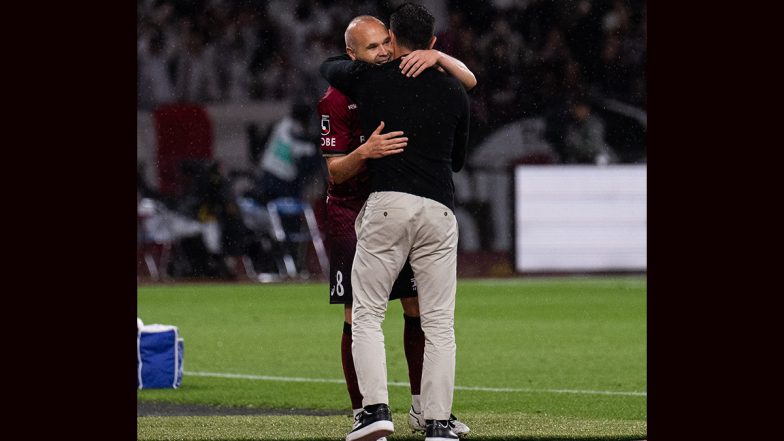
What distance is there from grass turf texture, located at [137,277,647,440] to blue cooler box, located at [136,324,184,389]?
0.44 feet

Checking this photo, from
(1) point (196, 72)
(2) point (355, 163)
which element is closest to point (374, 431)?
(2) point (355, 163)

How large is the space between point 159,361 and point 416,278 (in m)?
4.34

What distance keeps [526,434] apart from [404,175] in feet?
5.60

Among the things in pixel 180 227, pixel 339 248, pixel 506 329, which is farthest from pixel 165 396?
pixel 180 227

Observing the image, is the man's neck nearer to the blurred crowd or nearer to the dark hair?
the dark hair

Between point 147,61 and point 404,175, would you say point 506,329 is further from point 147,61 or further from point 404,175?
point 147,61

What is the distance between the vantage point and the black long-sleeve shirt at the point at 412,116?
21.6 feet

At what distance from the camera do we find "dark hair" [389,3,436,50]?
657 centimetres

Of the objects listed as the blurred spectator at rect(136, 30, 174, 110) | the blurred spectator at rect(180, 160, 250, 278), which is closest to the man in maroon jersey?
the blurred spectator at rect(180, 160, 250, 278)

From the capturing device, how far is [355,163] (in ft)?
22.2

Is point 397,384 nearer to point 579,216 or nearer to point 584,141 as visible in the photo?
point 579,216

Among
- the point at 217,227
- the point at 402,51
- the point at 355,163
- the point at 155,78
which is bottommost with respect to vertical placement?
the point at 217,227

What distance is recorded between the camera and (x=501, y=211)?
23.0 m

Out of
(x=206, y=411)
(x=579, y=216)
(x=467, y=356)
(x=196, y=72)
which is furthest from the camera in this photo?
(x=196, y=72)
